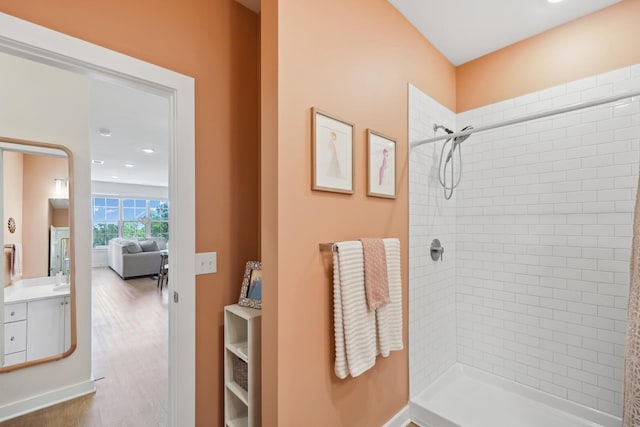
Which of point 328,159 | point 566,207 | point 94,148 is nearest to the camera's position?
point 328,159

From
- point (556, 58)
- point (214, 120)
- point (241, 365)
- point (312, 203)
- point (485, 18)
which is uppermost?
point (485, 18)

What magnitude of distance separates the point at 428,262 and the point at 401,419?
105 cm

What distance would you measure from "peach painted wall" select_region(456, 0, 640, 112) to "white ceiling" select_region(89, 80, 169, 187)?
2438mm

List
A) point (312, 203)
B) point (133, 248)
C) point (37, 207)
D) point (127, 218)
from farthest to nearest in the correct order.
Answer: point (127, 218), point (133, 248), point (37, 207), point (312, 203)

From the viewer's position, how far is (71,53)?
1.10 metres

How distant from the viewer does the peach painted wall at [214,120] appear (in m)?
1.32

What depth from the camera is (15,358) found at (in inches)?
81.2

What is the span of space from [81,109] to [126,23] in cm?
152

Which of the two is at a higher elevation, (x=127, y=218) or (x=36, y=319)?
(x=127, y=218)

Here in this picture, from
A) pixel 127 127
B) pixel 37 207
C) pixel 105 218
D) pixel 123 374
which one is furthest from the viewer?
pixel 105 218

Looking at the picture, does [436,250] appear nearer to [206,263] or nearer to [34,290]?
[206,263]

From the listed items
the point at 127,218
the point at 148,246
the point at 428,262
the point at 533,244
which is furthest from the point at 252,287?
the point at 127,218

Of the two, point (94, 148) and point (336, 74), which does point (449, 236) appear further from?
point (94, 148)

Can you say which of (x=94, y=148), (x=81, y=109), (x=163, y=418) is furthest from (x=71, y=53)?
(x=94, y=148)
